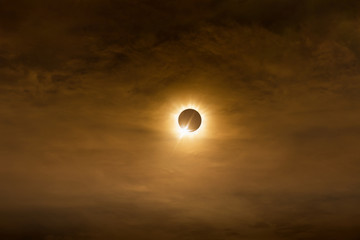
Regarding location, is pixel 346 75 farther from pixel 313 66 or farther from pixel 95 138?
pixel 95 138

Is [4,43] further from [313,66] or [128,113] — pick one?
[313,66]

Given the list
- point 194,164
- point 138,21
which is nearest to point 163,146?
point 194,164

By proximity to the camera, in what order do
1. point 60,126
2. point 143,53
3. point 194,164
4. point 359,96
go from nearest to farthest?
point 143,53, point 359,96, point 60,126, point 194,164

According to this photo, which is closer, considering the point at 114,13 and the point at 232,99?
the point at 114,13

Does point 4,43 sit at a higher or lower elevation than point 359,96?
lower


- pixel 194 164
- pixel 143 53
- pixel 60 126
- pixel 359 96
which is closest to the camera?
pixel 143 53

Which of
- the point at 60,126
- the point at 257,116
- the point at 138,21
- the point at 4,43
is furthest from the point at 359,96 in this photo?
the point at 4,43
